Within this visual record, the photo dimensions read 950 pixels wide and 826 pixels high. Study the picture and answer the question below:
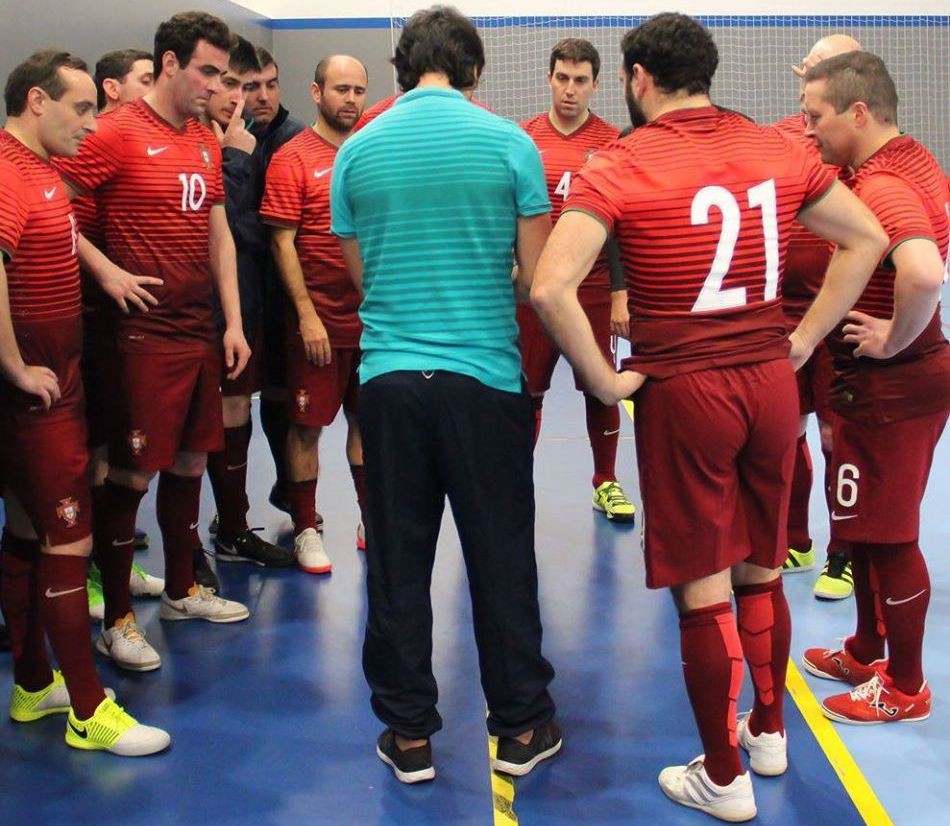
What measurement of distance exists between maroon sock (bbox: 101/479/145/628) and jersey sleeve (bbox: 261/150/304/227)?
52.1 inches

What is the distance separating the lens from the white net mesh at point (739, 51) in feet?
42.6

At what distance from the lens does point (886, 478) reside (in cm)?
344

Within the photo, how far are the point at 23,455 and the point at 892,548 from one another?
2.57m

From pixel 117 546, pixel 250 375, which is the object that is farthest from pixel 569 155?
pixel 117 546

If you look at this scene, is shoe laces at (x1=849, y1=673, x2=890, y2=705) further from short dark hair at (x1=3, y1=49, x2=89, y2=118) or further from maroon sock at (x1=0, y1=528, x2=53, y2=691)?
short dark hair at (x1=3, y1=49, x2=89, y2=118)

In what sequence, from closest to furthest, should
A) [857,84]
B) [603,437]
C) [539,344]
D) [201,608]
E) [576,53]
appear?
[857,84] → [201,608] → [539,344] → [576,53] → [603,437]

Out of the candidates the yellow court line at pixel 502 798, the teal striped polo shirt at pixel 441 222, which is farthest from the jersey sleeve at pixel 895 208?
the yellow court line at pixel 502 798

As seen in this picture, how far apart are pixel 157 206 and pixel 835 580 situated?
293 centimetres

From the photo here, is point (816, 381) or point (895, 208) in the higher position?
point (895, 208)

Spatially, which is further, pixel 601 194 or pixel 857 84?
pixel 857 84

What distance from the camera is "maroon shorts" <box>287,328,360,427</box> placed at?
193 inches

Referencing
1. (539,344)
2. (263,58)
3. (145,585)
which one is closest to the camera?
(145,585)

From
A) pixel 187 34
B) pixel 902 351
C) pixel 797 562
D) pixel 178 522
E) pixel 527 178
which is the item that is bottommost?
pixel 797 562

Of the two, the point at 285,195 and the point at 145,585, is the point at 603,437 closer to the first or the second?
the point at 285,195
